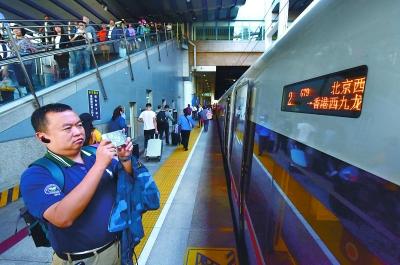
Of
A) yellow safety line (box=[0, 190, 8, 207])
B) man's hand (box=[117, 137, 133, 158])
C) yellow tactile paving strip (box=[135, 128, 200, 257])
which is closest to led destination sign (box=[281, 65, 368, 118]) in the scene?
man's hand (box=[117, 137, 133, 158])

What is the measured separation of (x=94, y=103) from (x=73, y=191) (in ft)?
24.0

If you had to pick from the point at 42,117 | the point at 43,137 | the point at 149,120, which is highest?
the point at 42,117

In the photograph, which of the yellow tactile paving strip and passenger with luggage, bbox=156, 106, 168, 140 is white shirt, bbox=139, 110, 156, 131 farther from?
passenger with luggage, bbox=156, 106, 168, 140

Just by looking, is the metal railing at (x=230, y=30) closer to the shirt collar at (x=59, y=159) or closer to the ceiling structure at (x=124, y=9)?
the ceiling structure at (x=124, y=9)

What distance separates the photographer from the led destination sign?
111cm

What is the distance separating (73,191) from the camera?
1.47 m

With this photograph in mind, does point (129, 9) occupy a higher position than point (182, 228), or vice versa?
point (129, 9)

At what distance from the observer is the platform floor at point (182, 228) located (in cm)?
376

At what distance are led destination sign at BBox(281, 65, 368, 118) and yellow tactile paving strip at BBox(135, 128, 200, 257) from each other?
305cm

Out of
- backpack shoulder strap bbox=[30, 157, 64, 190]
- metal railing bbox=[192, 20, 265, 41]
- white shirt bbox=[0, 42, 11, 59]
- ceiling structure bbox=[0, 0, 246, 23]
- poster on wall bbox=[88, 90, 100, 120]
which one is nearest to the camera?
backpack shoulder strap bbox=[30, 157, 64, 190]

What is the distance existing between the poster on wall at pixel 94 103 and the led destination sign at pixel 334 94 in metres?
7.22

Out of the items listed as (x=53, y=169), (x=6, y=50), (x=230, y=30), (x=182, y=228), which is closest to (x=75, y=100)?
(x=6, y=50)

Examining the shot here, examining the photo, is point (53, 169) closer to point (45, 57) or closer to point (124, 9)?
point (45, 57)

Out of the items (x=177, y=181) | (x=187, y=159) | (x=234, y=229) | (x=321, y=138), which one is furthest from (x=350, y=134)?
(x=187, y=159)
